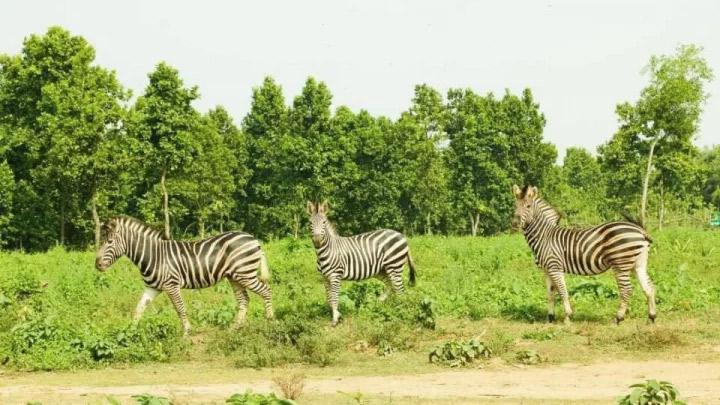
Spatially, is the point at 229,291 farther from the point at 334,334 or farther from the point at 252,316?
the point at 334,334

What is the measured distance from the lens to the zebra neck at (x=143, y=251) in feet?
48.2

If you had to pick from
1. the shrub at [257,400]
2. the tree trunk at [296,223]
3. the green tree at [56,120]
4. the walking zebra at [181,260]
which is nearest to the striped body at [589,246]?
the walking zebra at [181,260]

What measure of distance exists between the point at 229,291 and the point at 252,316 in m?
3.72

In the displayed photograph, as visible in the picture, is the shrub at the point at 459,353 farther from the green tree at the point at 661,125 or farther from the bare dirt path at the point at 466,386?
the green tree at the point at 661,125

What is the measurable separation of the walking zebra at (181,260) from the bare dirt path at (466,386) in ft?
9.56

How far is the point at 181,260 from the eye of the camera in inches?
587

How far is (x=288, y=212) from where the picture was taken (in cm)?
4850

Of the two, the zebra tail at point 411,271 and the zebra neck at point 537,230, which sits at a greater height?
the zebra neck at point 537,230

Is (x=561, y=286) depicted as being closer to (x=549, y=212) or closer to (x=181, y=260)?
(x=549, y=212)

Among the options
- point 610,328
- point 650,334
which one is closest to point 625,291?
point 610,328

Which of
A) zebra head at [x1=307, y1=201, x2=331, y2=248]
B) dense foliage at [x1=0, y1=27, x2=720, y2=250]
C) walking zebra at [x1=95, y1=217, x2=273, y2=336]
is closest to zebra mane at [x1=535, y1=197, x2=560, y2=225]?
zebra head at [x1=307, y1=201, x2=331, y2=248]

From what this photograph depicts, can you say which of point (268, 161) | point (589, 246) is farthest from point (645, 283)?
point (268, 161)

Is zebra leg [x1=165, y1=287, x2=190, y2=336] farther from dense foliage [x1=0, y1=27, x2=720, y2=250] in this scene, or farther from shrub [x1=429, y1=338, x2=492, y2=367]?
dense foliage [x1=0, y1=27, x2=720, y2=250]

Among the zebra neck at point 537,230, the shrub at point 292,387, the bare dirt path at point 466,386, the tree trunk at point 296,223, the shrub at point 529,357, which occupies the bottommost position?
the bare dirt path at point 466,386
